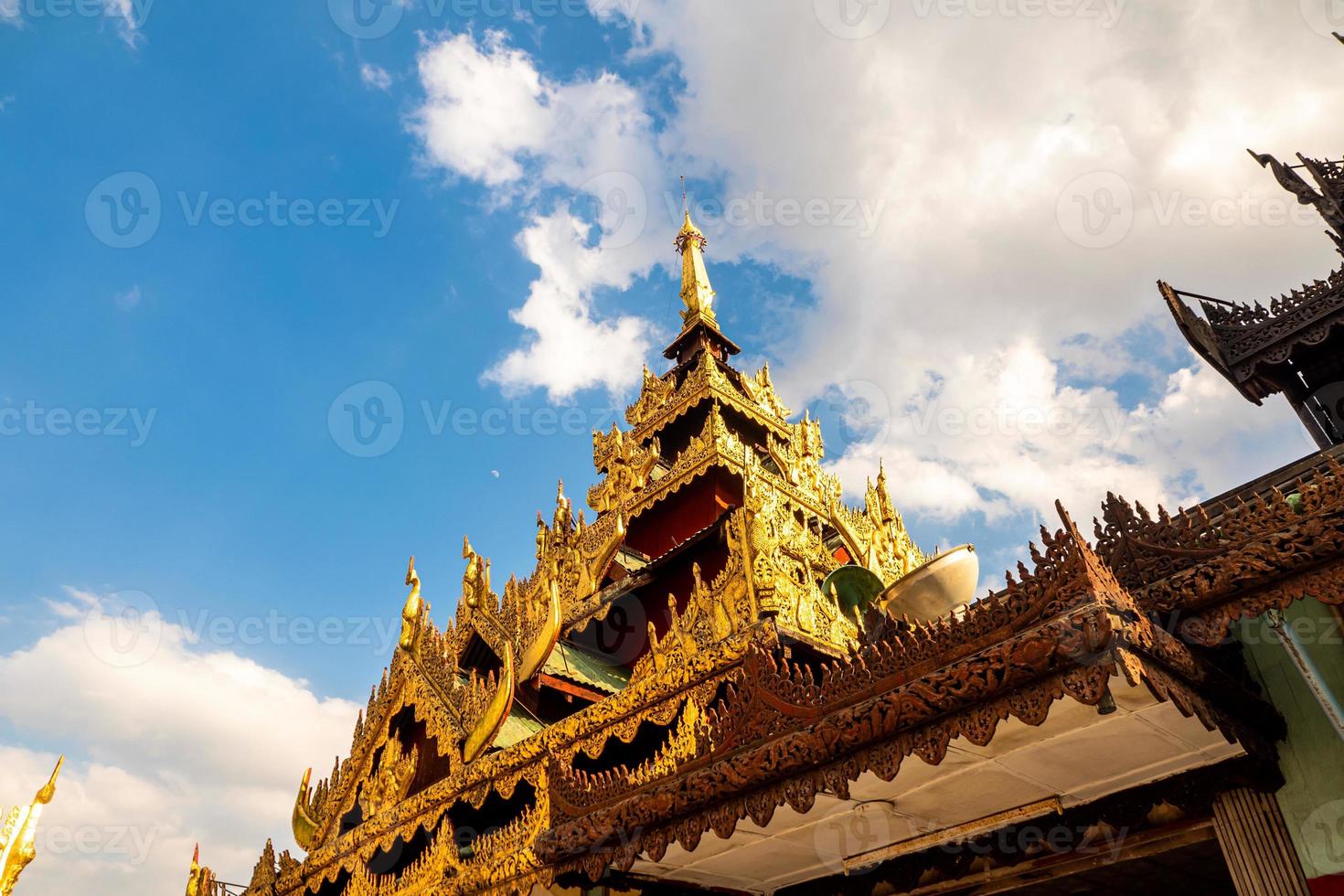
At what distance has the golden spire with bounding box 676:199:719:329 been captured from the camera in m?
23.2

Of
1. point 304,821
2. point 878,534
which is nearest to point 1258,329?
point 878,534

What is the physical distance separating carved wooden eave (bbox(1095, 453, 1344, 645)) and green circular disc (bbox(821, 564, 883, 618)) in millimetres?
4773

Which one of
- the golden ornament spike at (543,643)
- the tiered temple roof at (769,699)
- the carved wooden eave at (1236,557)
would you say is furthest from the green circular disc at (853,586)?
the carved wooden eave at (1236,557)

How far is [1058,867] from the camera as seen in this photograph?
277 inches

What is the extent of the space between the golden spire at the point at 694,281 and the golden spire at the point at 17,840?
17.4 meters

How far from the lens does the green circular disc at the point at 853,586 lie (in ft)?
33.8

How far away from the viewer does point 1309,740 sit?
558 cm

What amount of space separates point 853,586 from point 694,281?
48.4 ft

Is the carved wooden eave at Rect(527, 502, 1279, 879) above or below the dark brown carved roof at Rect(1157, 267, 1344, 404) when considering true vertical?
below

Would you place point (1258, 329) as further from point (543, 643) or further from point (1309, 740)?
point (543, 643)

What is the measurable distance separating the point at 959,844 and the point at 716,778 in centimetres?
277

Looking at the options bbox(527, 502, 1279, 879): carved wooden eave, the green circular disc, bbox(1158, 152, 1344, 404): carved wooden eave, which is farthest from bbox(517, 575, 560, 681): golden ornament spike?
bbox(1158, 152, 1344, 404): carved wooden eave

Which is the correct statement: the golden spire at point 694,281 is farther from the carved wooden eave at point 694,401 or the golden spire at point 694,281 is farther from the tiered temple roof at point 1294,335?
the tiered temple roof at point 1294,335

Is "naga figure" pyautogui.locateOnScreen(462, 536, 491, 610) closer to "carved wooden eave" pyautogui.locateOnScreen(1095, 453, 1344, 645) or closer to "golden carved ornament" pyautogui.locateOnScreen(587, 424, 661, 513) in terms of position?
"golden carved ornament" pyautogui.locateOnScreen(587, 424, 661, 513)
